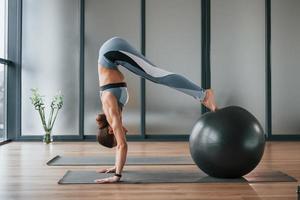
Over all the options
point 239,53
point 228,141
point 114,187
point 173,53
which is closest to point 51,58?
point 173,53

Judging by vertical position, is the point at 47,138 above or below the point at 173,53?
below

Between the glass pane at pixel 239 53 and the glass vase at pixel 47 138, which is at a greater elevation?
the glass pane at pixel 239 53

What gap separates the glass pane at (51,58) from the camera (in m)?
6.99

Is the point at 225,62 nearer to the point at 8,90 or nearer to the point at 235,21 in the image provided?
the point at 235,21

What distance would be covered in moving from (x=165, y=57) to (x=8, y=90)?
100 inches

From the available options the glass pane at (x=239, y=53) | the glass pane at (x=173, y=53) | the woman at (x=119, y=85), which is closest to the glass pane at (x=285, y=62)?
the glass pane at (x=239, y=53)

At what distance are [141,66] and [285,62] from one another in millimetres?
4397

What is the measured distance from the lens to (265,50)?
23.3ft

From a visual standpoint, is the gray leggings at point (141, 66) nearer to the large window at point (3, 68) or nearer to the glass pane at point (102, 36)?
the glass pane at point (102, 36)

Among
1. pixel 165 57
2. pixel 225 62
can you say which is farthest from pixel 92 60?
pixel 225 62

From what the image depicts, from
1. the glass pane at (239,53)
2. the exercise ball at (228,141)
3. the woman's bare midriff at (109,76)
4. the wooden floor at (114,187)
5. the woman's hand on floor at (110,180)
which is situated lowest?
the wooden floor at (114,187)

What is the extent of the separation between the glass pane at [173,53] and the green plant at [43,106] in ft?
4.61

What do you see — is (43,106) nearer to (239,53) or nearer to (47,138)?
(47,138)

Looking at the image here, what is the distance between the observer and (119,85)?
11.7 ft
